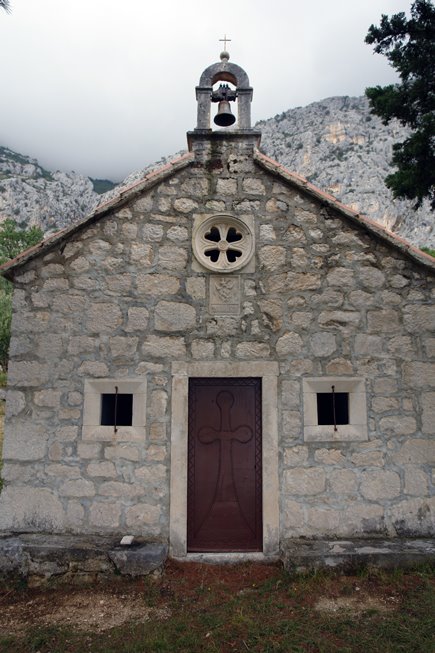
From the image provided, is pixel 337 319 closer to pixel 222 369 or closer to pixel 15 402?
pixel 222 369

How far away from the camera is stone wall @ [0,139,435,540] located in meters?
4.93

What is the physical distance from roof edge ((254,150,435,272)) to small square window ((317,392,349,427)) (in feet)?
6.21

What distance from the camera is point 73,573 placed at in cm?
457

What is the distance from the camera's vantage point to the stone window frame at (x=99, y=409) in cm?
500

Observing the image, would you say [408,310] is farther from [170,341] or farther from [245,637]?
[245,637]

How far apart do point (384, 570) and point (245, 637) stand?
1.79 metres

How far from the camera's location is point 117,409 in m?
5.21

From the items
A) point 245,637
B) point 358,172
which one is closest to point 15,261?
point 245,637

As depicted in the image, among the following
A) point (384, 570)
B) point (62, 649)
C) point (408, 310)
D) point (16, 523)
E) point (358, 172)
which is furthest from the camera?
point (358, 172)

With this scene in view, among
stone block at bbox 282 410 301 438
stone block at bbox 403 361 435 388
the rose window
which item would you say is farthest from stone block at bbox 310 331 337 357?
the rose window

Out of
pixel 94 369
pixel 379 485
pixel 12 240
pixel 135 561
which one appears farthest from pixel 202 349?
pixel 12 240

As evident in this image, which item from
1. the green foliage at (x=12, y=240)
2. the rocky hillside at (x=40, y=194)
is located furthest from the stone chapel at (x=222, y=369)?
the rocky hillside at (x=40, y=194)

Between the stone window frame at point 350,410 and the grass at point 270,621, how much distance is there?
1.43 m

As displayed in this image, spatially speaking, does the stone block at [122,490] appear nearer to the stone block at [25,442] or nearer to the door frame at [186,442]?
the door frame at [186,442]
